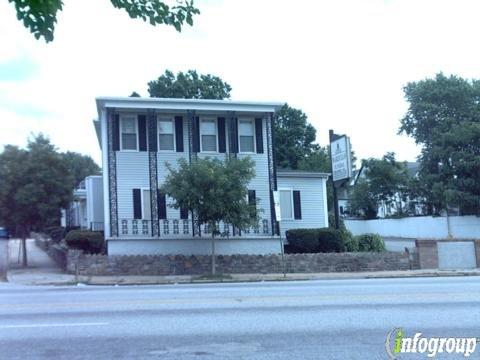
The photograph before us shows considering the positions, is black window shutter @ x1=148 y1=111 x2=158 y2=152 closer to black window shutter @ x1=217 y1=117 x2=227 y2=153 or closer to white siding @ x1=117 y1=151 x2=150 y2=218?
white siding @ x1=117 y1=151 x2=150 y2=218

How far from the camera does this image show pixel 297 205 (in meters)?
28.9

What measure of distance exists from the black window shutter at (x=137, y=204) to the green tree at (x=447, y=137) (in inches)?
790

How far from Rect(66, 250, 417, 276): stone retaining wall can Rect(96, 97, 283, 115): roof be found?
21.2 ft

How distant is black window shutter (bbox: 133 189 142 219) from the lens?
25.5 metres

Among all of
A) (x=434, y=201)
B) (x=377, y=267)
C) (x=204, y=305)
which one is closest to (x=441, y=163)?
(x=434, y=201)

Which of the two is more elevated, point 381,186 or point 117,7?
point 381,186

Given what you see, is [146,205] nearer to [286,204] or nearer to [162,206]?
[162,206]

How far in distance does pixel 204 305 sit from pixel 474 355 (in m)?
6.05

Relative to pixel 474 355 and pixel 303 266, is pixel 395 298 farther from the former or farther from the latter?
pixel 303 266

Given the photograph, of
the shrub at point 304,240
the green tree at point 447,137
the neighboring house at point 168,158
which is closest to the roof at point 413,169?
the green tree at point 447,137

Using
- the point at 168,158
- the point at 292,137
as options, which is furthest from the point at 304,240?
the point at 292,137

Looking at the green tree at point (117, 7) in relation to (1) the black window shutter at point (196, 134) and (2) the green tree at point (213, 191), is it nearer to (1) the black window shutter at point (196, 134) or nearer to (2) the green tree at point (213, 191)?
(2) the green tree at point (213, 191)

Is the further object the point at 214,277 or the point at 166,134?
the point at 166,134

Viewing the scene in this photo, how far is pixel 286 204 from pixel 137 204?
295 inches
